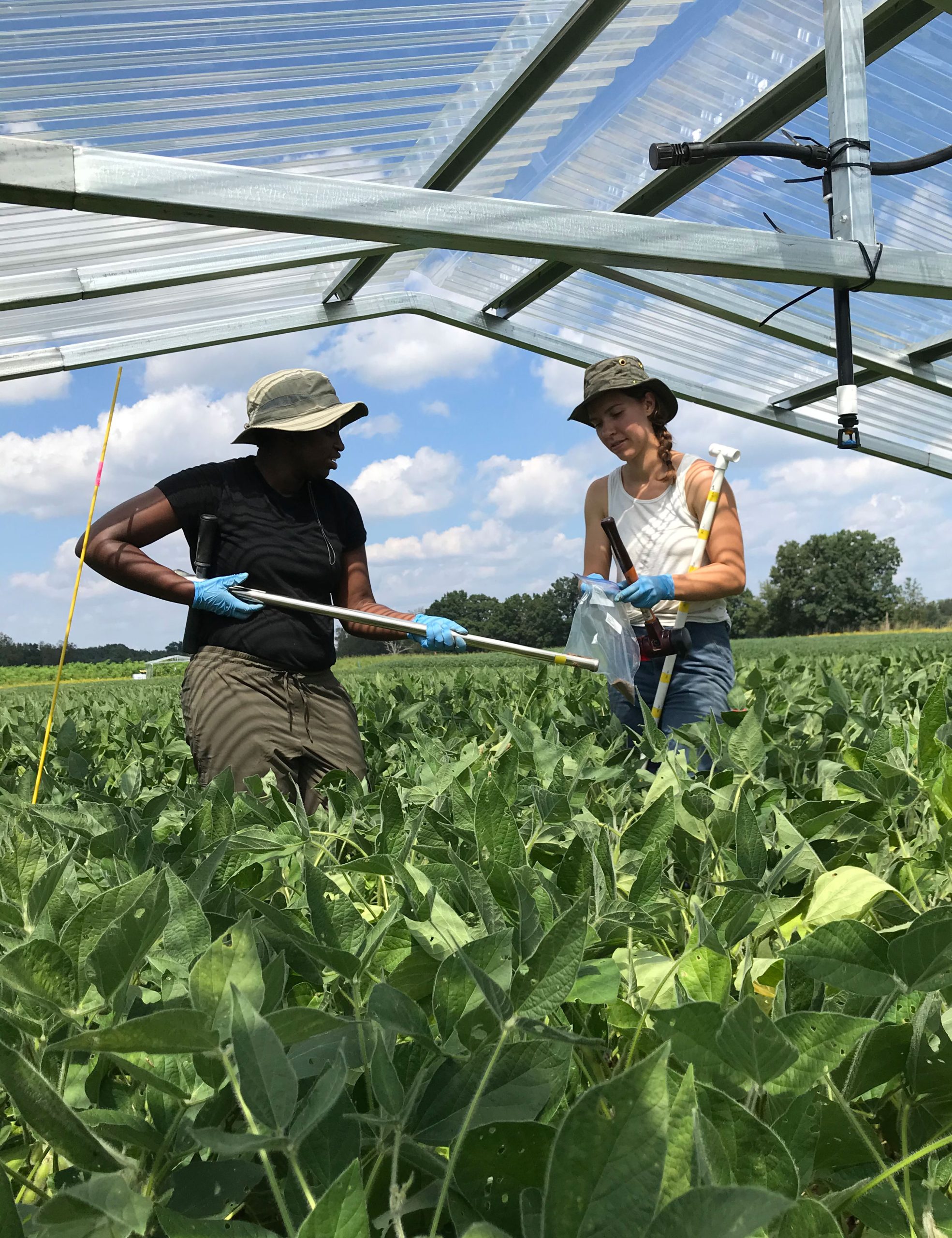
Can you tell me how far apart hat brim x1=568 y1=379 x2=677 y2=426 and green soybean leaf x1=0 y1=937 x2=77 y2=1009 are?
3585 millimetres

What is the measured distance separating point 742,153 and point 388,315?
4.51 metres

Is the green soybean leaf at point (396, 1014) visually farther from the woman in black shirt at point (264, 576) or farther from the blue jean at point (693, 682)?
the blue jean at point (693, 682)

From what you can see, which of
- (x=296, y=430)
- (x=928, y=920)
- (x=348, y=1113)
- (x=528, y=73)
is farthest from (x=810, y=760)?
(x=528, y=73)

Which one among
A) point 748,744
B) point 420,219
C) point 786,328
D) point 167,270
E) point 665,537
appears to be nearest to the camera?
point 748,744

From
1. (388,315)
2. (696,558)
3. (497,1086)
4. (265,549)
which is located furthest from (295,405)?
(388,315)

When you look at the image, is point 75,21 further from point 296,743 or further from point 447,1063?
point 447,1063

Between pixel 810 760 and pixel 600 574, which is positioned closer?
pixel 810 760

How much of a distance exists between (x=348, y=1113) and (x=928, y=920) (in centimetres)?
36

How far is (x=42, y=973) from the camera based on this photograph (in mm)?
662

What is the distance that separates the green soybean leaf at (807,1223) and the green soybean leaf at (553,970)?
158 millimetres

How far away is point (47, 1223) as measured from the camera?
49 cm

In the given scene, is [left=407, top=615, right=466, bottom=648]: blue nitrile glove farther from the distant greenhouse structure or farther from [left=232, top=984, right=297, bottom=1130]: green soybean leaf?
[left=232, top=984, right=297, bottom=1130]: green soybean leaf

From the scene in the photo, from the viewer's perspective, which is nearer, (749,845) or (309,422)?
(749,845)

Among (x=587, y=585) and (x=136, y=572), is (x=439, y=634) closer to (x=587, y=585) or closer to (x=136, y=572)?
(x=587, y=585)
